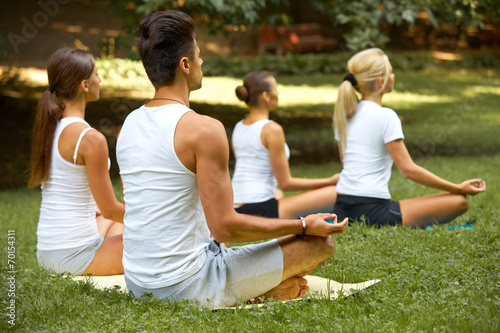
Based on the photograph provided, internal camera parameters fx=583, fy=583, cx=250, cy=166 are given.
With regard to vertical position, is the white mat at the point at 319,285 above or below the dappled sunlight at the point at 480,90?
below

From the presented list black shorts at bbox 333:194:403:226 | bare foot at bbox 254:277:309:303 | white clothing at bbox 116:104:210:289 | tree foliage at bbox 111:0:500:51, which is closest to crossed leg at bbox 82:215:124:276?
white clothing at bbox 116:104:210:289

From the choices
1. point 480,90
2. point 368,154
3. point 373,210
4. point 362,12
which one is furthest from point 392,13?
point 480,90

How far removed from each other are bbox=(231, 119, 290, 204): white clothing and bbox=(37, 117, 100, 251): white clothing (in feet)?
5.28

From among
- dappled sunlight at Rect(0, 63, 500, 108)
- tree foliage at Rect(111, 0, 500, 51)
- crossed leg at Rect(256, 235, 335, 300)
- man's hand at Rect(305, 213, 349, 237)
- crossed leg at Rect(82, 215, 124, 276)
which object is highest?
tree foliage at Rect(111, 0, 500, 51)

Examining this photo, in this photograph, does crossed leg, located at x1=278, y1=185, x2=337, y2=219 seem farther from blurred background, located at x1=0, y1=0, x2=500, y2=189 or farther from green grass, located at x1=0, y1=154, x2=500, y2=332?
blurred background, located at x1=0, y1=0, x2=500, y2=189

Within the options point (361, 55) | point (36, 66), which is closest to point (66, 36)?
point (36, 66)

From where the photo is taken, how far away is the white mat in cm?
312

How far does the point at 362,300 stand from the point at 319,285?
0.39m

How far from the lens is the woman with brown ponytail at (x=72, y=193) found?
359cm

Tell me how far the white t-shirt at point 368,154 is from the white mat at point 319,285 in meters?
1.30

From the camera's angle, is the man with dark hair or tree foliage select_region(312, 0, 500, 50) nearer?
the man with dark hair

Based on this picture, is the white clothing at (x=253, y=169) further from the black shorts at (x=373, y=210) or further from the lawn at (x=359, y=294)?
the lawn at (x=359, y=294)

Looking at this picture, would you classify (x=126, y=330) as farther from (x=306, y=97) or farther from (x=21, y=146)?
(x=306, y=97)

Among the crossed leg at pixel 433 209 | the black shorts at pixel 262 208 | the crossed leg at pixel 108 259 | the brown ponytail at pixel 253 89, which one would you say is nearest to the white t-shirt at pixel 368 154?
the crossed leg at pixel 433 209
